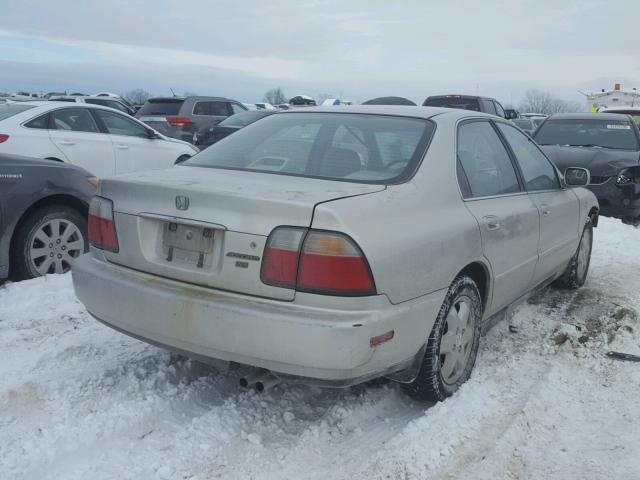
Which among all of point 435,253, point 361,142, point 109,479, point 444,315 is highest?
point 361,142

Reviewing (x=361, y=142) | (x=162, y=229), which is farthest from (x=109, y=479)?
(x=361, y=142)

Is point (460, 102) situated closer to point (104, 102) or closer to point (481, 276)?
point (104, 102)

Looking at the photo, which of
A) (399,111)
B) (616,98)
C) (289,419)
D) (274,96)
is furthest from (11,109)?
(274,96)

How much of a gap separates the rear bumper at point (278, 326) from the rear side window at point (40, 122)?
229 inches

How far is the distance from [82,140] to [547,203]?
6.36 m

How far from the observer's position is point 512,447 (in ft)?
9.84

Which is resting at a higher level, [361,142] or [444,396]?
[361,142]

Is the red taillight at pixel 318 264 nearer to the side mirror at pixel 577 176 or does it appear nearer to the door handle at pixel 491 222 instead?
the door handle at pixel 491 222

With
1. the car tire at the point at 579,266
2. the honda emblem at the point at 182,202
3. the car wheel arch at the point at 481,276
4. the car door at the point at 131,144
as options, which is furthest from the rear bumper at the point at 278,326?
the car door at the point at 131,144

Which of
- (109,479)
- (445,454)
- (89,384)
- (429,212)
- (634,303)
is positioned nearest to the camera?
(109,479)

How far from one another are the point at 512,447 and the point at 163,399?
1.75 metres

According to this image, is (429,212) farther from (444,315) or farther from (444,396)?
(444,396)

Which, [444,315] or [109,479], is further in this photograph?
[444,315]

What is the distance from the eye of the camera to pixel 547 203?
15.2 ft
